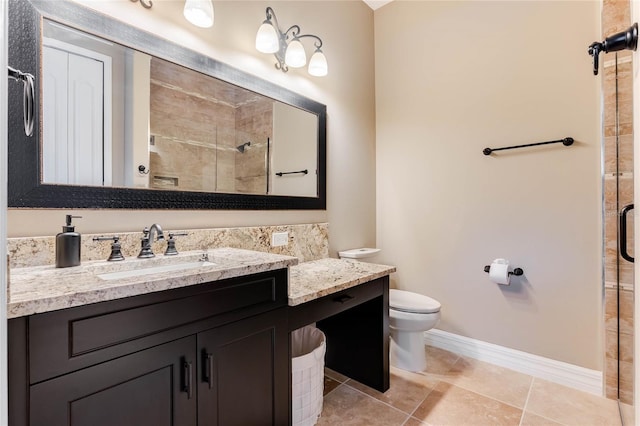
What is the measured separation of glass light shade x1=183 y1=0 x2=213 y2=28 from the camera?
1431 millimetres

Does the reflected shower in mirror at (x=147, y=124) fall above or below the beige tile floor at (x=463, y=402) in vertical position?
above

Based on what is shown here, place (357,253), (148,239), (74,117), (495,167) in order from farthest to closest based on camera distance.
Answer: (357,253) → (495,167) → (148,239) → (74,117)

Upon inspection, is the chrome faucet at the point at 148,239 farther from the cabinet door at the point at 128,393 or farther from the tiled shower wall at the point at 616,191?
the tiled shower wall at the point at 616,191

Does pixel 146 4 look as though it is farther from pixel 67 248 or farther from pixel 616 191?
pixel 616 191

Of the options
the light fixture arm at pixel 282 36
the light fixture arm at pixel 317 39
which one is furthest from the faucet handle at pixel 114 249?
the light fixture arm at pixel 317 39

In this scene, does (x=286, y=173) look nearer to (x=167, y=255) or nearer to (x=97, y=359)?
(x=167, y=255)

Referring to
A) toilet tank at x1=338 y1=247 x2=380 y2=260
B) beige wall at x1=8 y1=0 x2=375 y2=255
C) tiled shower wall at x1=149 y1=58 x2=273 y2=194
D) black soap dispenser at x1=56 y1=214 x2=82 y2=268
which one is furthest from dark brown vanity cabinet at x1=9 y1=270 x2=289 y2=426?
toilet tank at x1=338 y1=247 x2=380 y2=260

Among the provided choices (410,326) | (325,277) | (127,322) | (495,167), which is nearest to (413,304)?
(410,326)

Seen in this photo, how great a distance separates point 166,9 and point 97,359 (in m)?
1.48

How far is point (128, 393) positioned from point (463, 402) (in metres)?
1.69

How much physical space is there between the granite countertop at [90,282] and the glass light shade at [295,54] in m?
1.32

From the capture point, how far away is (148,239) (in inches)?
51.3

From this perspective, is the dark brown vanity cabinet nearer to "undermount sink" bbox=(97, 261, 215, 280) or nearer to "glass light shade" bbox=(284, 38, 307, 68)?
"undermount sink" bbox=(97, 261, 215, 280)

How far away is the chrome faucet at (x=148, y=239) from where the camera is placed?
1.29 meters
